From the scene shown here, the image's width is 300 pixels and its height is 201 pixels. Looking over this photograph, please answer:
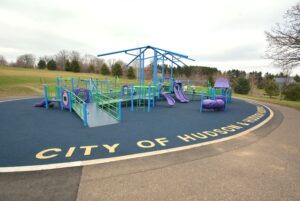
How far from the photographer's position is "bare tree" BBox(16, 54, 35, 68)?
70137mm

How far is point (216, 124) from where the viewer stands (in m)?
7.02

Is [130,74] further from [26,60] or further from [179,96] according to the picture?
[26,60]

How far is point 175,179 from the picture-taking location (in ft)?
9.84

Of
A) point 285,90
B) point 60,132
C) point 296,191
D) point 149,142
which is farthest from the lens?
point 285,90

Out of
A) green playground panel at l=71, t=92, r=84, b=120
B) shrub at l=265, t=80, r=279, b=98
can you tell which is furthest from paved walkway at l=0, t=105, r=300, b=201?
shrub at l=265, t=80, r=279, b=98

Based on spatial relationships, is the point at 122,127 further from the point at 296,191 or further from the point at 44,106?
the point at 44,106

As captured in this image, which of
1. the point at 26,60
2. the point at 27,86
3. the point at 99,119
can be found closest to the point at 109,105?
the point at 99,119

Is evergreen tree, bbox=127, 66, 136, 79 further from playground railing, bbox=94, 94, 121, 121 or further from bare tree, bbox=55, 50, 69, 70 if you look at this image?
playground railing, bbox=94, 94, 121, 121

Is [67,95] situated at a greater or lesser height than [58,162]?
greater

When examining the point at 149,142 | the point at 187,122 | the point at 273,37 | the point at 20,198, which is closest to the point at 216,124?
the point at 187,122

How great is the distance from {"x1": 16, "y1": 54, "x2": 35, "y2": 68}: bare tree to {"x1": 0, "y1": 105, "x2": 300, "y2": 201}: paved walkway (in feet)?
286

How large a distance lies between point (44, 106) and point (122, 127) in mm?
7657

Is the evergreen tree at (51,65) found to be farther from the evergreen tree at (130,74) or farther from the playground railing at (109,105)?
the playground railing at (109,105)

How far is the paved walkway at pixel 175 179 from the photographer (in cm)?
258
